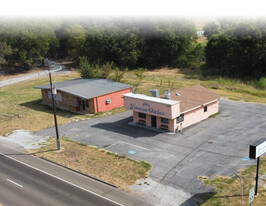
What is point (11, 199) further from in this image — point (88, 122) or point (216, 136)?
point (216, 136)

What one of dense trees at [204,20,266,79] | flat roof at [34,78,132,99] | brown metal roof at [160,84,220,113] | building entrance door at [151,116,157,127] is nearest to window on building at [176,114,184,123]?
brown metal roof at [160,84,220,113]

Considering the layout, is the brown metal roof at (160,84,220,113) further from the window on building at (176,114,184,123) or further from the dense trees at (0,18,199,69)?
the dense trees at (0,18,199,69)

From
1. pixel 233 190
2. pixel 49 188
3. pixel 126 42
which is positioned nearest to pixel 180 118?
pixel 233 190

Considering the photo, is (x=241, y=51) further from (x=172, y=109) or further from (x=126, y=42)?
Answer: (x=172, y=109)

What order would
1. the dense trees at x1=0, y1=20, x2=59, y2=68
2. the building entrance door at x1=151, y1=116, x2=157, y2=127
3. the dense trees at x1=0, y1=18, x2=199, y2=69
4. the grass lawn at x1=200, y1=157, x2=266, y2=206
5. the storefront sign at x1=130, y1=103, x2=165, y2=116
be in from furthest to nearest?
1. the dense trees at x1=0, y1=20, x2=59, y2=68
2. the dense trees at x1=0, y1=18, x2=199, y2=69
3. the building entrance door at x1=151, y1=116, x2=157, y2=127
4. the storefront sign at x1=130, y1=103, x2=165, y2=116
5. the grass lawn at x1=200, y1=157, x2=266, y2=206

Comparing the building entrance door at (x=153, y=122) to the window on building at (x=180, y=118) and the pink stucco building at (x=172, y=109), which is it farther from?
the window on building at (x=180, y=118)

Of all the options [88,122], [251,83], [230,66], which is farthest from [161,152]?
[230,66]

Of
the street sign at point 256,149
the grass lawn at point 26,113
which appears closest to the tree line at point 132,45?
the grass lawn at point 26,113

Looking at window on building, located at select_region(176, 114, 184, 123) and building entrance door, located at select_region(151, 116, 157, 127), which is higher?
window on building, located at select_region(176, 114, 184, 123)
